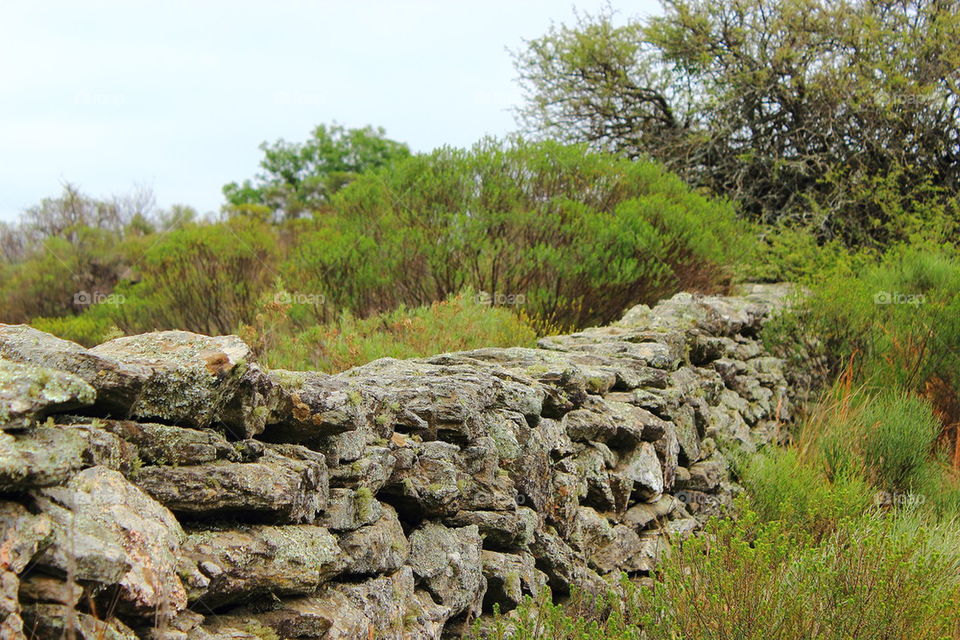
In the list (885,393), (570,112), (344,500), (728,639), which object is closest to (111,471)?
(344,500)

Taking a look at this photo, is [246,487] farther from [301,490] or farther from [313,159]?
[313,159]

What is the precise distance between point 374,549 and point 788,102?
15.5m

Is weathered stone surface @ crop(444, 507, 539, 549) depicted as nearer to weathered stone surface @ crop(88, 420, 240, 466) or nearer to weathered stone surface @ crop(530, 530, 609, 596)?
weathered stone surface @ crop(530, 530, 609, 596)

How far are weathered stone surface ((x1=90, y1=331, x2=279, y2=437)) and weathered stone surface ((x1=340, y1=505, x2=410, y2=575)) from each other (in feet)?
1.66

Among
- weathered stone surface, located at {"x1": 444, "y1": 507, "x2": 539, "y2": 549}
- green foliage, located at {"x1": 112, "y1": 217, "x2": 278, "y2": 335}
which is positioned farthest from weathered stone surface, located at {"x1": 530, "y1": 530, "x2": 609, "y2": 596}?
green foliage, located at {"x1": 112, "y1": 217, "x2": 278, "y2": 335}

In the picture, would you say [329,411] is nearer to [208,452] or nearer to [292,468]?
[292,468]

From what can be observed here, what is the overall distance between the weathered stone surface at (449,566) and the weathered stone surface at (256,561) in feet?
2.10

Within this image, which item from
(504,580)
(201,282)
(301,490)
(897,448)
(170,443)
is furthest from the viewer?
(201,282)

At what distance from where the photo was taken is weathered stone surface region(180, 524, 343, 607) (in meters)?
2.40

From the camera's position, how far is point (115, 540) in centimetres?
210

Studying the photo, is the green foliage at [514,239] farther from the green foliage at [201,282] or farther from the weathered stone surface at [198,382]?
the weathered stone surface at [198,382]

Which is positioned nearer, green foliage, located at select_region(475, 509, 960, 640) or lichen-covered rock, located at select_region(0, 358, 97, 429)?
lichen-covered rock, located at select_region(0, 358, 97, 429)

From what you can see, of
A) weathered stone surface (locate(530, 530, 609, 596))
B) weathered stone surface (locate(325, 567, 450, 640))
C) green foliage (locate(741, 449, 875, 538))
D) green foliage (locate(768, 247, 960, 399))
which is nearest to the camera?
weathered stone surface (locate(325, 567, 450, 640))

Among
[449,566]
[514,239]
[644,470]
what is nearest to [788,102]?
[514,239]
